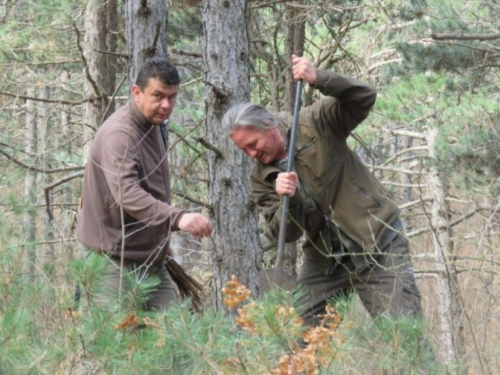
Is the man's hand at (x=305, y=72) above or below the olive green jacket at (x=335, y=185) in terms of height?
above

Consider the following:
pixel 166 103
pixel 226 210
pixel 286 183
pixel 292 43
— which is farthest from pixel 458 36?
pixel 292 43

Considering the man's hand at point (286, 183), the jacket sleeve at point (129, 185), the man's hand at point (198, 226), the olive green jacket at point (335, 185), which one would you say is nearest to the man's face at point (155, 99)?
the jacket sleeve at point (129, 185)

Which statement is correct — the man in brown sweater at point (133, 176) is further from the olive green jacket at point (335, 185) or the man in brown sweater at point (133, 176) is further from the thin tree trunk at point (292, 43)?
the thin tree trunk at point (292, 43)

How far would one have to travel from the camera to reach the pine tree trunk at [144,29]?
656 cm

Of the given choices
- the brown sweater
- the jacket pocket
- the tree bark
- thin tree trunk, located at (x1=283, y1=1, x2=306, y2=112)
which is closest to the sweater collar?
the brown sweater

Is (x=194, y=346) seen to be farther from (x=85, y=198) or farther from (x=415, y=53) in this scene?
(x=415, y=53)

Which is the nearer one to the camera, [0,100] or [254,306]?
[254,306]

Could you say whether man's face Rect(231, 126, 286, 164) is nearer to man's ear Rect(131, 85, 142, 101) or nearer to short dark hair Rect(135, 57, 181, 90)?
short dark hair Rect(135, 57, 181, 90)

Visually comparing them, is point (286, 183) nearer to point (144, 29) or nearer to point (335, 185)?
point (335, 185)

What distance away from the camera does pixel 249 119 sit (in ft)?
15.9

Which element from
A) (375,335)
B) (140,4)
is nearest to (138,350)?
(375,335)

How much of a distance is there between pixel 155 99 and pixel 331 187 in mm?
1157

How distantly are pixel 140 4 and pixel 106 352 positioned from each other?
3.67 m

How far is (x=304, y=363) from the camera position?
10.7 ft
